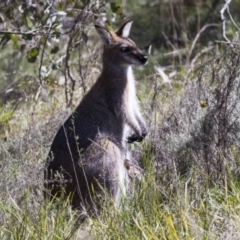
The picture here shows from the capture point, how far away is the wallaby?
5930 mm

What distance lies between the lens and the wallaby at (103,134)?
233 inches

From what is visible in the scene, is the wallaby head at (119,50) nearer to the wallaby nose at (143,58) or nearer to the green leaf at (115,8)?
the wallaby nose at (143,58)

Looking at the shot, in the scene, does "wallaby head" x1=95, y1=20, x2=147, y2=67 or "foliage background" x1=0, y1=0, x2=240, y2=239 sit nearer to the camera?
"foliage background" x1=0, y1=0, x2=240, y2=239

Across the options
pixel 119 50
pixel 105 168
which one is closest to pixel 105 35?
pixel 119 50

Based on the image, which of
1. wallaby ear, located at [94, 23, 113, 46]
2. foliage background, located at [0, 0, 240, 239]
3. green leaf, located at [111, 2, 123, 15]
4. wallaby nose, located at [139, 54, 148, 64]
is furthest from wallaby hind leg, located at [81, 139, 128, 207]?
green leaf, located at [111, 2, 123, 15]

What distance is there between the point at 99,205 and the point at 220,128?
96 centimetres

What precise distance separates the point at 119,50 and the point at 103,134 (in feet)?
2.87

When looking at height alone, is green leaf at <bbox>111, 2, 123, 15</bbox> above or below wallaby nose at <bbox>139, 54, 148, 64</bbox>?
above

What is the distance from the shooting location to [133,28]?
11125 mm

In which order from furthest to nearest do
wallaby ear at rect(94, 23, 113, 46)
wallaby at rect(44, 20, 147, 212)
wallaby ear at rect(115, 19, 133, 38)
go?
wallaby ear at rect(115, 19, 133, 38) → wallaby ear at rect(94, 23, 113, 46) → wallaby at rect(44, 20, 147, 212)

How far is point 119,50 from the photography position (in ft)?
22.9

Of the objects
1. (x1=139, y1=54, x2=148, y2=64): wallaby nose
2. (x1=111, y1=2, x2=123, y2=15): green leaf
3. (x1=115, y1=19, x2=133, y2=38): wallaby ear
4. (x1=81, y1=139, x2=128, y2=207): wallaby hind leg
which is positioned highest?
(x1=111, y1=2, x2=123, y2=15): green leaf

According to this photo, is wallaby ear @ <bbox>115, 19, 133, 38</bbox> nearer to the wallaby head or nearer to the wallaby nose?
the wallaby head

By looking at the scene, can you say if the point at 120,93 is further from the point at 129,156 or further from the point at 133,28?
the point at 133,28
